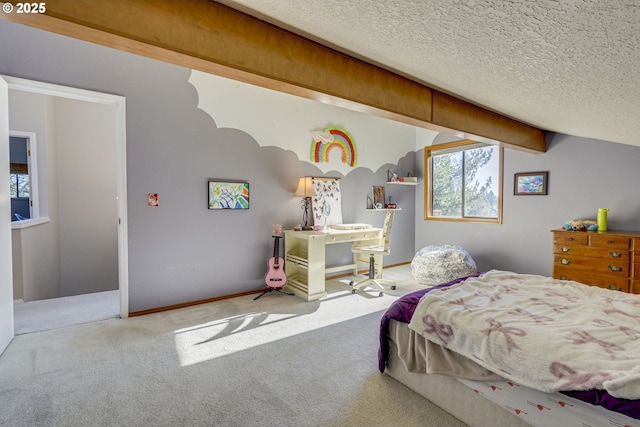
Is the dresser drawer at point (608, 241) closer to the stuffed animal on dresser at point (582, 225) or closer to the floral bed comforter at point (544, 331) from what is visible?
the stuffed animal on dresser at point (582, 225)

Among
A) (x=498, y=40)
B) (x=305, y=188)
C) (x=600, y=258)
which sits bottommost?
(x=600, y=258)

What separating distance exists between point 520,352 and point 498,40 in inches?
52.4

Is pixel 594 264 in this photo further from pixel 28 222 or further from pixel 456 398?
pixel 28 222

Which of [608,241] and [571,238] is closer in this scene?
[608,241]

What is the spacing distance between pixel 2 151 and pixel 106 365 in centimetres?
181

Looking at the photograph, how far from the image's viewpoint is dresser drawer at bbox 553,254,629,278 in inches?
118

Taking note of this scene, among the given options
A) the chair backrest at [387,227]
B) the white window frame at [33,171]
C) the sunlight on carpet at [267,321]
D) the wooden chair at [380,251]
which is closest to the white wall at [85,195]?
the white window frame at [33,171]

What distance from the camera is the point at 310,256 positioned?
3.61 metres

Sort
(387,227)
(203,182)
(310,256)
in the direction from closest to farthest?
(203,182) → (310,256) → (387,227)

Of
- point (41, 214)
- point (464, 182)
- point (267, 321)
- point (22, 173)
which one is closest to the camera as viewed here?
point (267, 321)

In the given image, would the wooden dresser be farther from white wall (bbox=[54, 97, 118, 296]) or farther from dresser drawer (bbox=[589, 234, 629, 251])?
white wall (bbox=[54, 97, 118, 296])

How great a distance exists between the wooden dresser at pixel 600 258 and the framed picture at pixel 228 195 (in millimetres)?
3675

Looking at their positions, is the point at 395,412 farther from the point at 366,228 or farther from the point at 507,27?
the point at 366,228

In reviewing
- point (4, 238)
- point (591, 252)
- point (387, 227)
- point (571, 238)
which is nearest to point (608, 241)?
point (591, 252)
